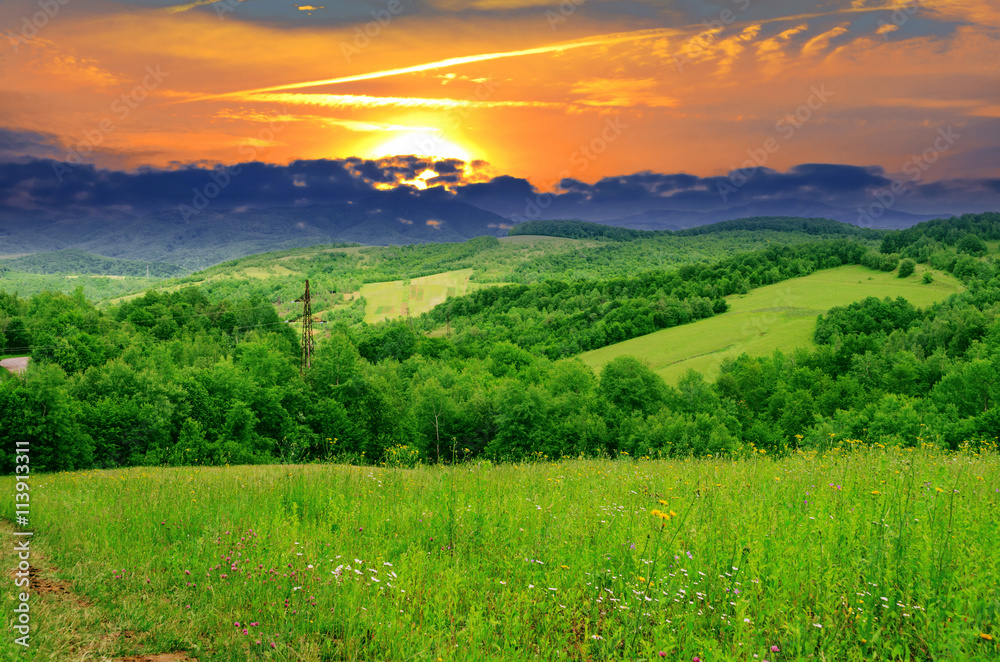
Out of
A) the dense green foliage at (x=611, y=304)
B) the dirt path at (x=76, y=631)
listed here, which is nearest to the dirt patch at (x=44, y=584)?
the dirt path at (x=76, y=631)

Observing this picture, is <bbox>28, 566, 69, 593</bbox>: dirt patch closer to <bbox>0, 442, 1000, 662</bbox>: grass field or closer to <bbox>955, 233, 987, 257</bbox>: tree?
<bbox>0, 442, 1000, 662</bbox>: grass field

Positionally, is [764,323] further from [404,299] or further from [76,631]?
[404,299]

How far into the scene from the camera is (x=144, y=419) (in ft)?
127

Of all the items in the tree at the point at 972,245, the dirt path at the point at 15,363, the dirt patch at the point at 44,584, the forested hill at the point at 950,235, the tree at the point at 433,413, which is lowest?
the tree at the point at 433,413

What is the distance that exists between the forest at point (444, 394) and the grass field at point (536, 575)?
16.9 feet

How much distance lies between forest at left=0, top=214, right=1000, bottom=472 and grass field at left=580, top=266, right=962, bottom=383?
233 inches

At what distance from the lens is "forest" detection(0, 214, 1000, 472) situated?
37062 mm

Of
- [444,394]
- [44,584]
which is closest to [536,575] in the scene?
[44,584]

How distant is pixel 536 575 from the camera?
5473mm

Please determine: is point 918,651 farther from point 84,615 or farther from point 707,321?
point 707,321

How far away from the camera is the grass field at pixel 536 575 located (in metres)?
4.35

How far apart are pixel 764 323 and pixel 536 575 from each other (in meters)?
100

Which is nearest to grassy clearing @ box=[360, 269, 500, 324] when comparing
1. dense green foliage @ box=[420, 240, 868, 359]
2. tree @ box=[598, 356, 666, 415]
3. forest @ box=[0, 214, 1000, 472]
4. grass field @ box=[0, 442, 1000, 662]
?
dense green foliage @ box=[420, 240, 868, 359]
